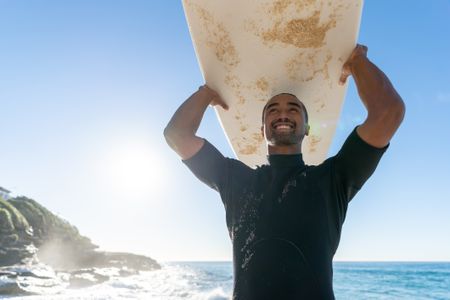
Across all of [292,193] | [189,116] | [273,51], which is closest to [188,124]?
[189,116]

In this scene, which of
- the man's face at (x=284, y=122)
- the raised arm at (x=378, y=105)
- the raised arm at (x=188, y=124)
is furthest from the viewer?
the raised arm at (x=188, y=124)

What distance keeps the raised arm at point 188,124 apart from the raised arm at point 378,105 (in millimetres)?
848

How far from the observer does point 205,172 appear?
190 centimetres

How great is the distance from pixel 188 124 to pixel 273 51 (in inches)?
25.3

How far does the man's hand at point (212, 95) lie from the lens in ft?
7.50

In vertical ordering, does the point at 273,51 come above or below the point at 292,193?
above

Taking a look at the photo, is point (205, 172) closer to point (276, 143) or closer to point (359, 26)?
point (276, 143)

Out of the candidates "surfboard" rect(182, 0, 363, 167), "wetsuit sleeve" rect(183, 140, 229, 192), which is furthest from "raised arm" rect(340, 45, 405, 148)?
"wetsuit sleeve" rect(183, 140, 229, 192)

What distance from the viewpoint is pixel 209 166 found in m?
1.89

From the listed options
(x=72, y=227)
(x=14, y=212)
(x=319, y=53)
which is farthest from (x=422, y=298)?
(x=72, y=227)

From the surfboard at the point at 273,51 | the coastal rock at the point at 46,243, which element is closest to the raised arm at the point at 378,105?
the surfboard at the point at 273,51

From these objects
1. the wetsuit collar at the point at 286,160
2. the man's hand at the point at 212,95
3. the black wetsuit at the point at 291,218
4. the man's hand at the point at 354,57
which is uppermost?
the man's hand at the point at 354,57

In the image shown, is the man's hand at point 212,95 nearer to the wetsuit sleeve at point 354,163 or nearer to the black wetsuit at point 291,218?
the black wetsuit at point 291,218

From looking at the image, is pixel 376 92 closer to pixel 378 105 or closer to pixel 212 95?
pixel 378 105
